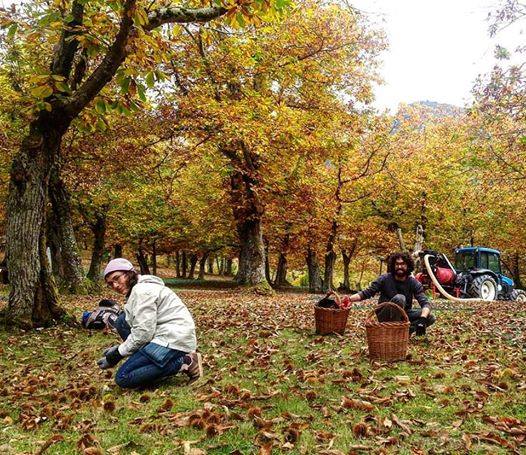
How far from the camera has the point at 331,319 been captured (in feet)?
25.9

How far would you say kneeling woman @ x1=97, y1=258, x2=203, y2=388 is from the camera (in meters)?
5.00

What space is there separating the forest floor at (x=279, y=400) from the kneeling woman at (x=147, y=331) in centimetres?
24

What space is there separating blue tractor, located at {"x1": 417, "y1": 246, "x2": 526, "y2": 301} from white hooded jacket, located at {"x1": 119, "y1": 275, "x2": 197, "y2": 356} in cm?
1444

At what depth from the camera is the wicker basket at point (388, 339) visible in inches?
237

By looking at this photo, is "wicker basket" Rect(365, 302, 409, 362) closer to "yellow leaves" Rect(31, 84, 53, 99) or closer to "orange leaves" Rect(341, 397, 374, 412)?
"orange leaves" Rect(341, 397, 374, 412)

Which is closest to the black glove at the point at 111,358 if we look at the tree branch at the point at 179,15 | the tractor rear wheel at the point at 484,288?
the tree branch at the point at 179,15

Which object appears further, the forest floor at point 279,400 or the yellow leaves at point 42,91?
the yellow leaves at point 42,91

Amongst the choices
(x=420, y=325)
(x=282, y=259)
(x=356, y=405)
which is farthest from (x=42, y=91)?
(x=282, y=259)

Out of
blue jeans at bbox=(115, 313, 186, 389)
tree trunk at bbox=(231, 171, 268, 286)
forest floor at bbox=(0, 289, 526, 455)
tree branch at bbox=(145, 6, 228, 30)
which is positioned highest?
tree branch at bbox=(145, 6, 228, 30)

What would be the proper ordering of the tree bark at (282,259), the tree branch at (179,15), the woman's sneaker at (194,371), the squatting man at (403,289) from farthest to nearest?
the tree bark at (282,259)
the squatting man at (403,289)
the tree branch at (179,15)
the woman's sneaker at (194,371)

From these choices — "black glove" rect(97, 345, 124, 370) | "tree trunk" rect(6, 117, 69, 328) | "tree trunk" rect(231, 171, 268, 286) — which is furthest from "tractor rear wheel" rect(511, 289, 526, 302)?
"black glove" rect(97, 345, 124, 370)

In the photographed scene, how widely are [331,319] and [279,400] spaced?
3322 mm

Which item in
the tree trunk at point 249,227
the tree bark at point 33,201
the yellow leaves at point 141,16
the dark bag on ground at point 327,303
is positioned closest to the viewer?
the yellow leaves at point 141,16

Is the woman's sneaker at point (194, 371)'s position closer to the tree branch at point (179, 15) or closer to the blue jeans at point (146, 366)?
the blue jeans at point (146, 366)
